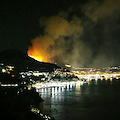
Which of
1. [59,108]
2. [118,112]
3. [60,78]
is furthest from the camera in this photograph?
[60,78]

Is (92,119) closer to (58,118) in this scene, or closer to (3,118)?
(58,118)

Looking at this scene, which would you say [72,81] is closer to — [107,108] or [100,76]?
[100,76]

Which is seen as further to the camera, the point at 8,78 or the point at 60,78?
the point at 60,78

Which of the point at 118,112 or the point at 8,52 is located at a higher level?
the point at 8,52

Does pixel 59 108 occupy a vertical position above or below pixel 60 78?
below

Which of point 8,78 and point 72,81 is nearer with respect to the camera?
point 8,78

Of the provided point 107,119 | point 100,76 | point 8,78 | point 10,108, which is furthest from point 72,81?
point 10,108

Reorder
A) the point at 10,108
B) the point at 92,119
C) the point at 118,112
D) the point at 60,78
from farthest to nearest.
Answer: the point at 60,78 → the point at 118,112 → the point at 92,119 → the point at 10,108

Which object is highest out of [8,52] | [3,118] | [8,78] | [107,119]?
[8,52]

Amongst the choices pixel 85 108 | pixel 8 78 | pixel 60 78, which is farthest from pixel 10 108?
pixel 60 78
